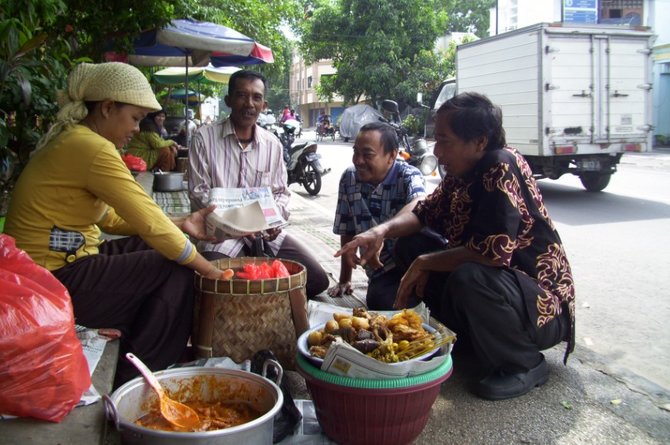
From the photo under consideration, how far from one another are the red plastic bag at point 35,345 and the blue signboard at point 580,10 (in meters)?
22.6

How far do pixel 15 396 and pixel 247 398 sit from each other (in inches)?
32.2

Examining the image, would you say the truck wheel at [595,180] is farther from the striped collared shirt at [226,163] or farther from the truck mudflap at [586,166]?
the striped collared shirt at [226,163]

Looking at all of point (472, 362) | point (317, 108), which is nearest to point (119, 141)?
point (472, 362)

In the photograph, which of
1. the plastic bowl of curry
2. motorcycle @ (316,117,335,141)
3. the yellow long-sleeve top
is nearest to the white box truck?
the yellow long-sleeve top

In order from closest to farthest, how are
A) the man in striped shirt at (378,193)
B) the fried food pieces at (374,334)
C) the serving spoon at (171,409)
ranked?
the serving spoon at (171,409) → the fried food pieces at (374,334) → the man in striped shirt at (378,193)

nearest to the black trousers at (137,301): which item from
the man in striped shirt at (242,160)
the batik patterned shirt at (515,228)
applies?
the man in striped shirt at (242,160)

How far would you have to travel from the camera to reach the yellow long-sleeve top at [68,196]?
2.52 metres

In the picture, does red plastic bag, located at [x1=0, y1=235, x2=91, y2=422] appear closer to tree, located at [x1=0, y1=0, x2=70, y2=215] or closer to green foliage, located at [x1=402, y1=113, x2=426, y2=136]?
tree, located at [x1=0, y1=0, x2=70, y2=215]

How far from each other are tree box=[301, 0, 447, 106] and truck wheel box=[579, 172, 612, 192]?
18479 millimetres

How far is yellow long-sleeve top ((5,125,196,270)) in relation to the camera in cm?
252

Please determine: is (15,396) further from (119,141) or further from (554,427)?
(554,427)

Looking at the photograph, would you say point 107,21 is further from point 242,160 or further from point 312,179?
point 312,179

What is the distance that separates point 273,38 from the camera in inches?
599

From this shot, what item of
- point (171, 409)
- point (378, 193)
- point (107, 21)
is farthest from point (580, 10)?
point (171, 409)
